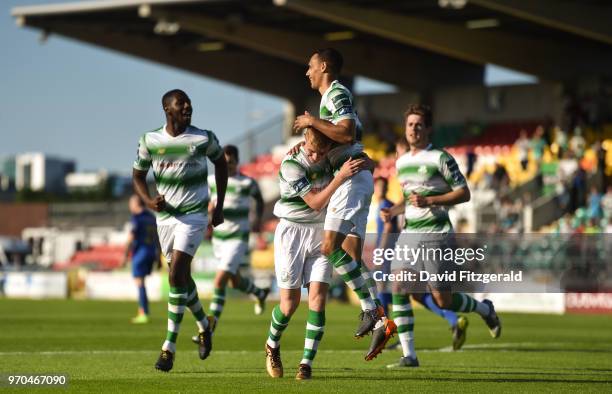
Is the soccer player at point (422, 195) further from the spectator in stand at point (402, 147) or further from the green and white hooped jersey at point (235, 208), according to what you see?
the green and white hooped jersey at point (235, 208)

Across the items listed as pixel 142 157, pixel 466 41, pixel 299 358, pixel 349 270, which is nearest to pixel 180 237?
pixel 142 157

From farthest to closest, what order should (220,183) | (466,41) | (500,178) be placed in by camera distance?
(466,41) < (500,178) < (220,183)

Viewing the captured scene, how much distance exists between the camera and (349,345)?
51.8 feet

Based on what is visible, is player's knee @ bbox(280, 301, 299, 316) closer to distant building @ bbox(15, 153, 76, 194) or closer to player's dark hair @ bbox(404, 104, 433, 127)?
player's dark hair @ bbox(404, 104, 433, 127)

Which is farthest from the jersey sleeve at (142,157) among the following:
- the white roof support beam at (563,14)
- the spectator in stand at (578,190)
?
the white roof support beam at (563,14)

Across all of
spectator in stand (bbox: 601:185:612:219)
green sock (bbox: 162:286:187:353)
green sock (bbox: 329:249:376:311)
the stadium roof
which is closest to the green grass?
green sock (bbox: 162:286:187:353)

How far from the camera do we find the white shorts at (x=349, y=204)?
1046cm

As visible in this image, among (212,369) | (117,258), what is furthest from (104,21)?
(212,369)

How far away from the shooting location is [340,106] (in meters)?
10.4

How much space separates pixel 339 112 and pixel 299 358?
151 inches

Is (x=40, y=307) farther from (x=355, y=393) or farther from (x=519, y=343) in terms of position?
(x=355, y=393)

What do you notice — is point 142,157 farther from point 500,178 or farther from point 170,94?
point 500,178

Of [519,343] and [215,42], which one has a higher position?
[215,42]

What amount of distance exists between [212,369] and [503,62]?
34.0m
